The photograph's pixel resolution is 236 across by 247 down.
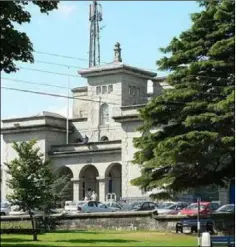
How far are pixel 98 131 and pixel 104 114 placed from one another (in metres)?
2.31

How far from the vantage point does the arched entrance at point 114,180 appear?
252 ft

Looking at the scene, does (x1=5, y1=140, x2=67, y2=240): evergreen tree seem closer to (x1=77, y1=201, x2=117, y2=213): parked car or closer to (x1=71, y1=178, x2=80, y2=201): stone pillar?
(x1=77, y1=201, x2=117, y2=213): parked car

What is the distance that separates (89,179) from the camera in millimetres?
80750

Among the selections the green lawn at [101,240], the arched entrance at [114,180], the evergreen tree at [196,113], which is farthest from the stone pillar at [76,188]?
the evergreen tree at [196,113]

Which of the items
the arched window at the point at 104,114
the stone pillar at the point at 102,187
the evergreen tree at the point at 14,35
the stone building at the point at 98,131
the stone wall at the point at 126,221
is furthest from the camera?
the arched window at the point at 104,114

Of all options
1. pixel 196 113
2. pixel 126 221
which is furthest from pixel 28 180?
pixel 126 221

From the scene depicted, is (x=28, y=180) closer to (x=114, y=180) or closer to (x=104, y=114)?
(x=114, y=180)

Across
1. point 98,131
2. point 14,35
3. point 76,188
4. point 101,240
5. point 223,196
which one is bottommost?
point 101,240

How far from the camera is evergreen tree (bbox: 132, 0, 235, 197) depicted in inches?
1316

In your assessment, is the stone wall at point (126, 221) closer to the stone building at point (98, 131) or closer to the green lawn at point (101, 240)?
the green lawn at point (101, 240)

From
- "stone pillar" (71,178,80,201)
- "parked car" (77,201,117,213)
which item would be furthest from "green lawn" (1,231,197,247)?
"stone pillar" (71,178,80,201)

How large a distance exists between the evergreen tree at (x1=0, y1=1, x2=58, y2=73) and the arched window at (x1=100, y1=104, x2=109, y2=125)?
65.9 metres

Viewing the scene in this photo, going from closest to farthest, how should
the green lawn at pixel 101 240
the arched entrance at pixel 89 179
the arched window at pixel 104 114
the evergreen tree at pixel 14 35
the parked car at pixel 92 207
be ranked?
the evergreen tree at pixel 14 35 < the green lawn at pixel 101 240 < the parked car at pixel 92 207 < the arched entrance at pixel 89 179 < the arched window at pixel 104 114

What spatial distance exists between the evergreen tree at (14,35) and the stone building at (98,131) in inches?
2236
